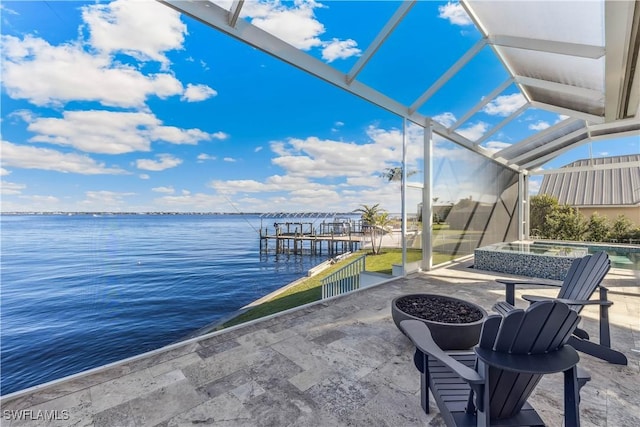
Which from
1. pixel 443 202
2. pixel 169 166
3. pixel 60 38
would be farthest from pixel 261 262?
pixel 60 38

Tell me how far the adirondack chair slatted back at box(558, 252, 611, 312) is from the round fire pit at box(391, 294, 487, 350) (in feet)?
2.59

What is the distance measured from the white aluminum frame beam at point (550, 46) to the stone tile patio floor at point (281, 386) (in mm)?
3396

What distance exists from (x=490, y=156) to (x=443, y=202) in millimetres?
3615

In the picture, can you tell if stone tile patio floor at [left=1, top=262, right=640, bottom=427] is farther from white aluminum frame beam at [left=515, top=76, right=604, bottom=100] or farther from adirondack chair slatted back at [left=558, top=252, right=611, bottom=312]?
white aluminum frame beam at [left=515, top=76, right=604, bottom=100]

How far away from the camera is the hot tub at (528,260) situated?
18.9 ft

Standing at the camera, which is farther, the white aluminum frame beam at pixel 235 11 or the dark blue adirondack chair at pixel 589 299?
the white aluminum frame beam at pixel 235 11

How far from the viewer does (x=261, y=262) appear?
1995cm

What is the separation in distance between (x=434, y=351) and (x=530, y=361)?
395 mm

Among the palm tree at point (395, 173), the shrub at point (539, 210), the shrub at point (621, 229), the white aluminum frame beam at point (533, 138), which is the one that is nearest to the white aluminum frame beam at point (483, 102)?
the palm tree at point (395, 173)

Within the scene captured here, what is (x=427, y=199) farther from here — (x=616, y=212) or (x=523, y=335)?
(x=616, y=212)

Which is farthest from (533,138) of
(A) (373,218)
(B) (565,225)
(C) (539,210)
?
(A) (373,218)

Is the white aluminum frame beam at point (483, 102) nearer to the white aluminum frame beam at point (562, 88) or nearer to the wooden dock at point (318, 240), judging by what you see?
the white aluminum frame beam at point (562, 88)

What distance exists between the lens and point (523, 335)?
1188 mm

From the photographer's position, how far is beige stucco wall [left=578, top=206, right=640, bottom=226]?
39.4 feet
